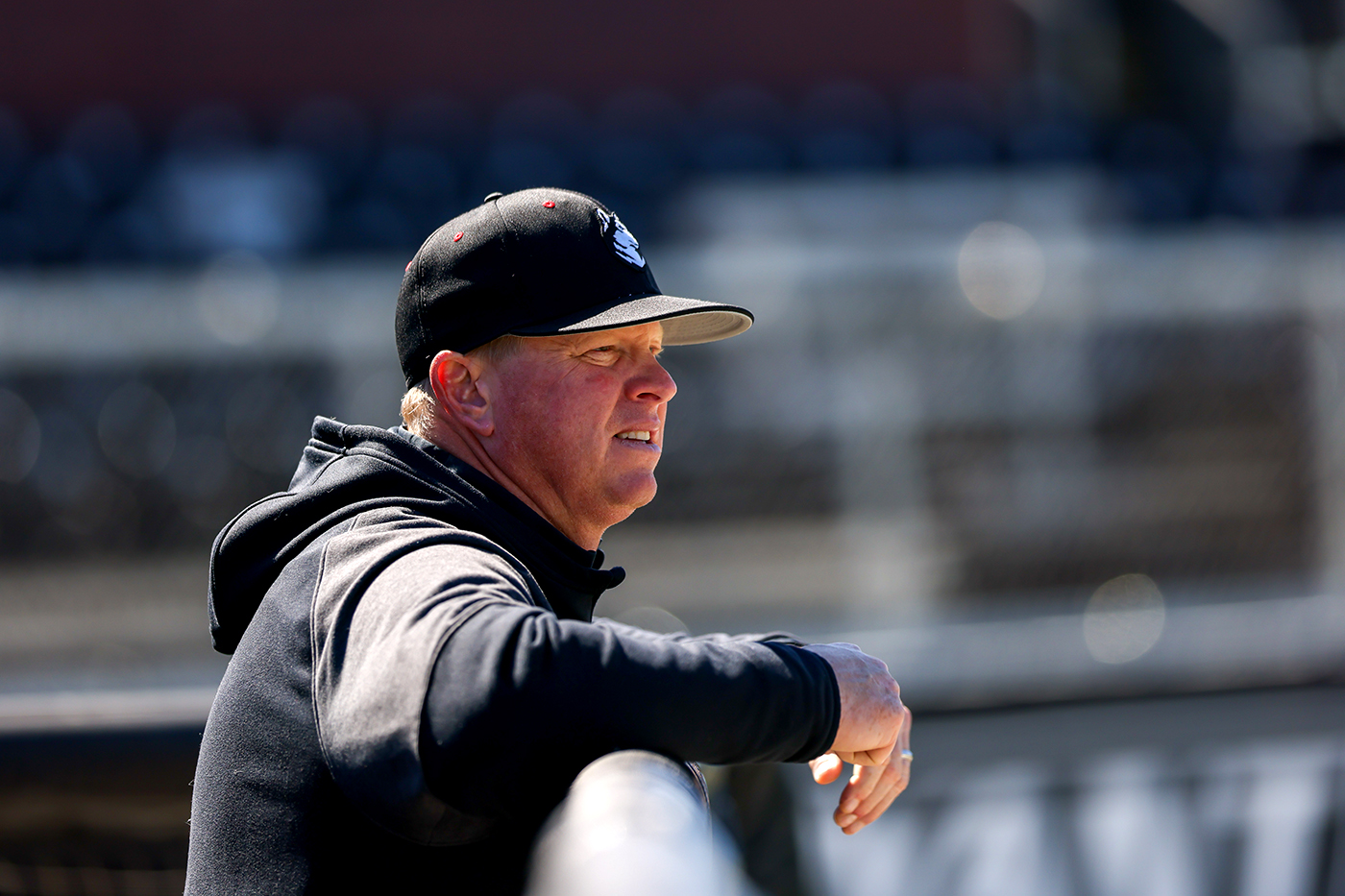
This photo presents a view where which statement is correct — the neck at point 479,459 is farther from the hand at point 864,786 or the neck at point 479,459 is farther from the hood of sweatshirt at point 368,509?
the hand at point 864,786

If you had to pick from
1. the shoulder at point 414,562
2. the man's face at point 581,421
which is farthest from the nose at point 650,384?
the shoulder at point 414,562

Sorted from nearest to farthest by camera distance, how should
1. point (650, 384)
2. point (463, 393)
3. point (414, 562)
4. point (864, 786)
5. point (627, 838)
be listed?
point (627, 838) → point (414, 562) → point (864, 786) → point (463, 393) → point (650, 384)

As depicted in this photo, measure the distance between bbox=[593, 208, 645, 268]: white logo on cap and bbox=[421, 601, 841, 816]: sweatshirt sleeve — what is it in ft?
1.97

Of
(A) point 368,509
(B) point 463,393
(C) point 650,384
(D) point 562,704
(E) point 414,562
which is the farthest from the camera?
(C) point 650,384

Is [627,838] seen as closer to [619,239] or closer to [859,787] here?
[859,787]

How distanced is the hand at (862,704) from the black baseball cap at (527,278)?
0.49 metres

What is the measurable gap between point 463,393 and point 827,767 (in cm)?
69

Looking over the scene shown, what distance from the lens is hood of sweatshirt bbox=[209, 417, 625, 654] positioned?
146 cm

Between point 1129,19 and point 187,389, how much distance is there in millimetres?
12239

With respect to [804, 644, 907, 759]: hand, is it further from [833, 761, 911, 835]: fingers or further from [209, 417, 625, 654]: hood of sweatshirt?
[209, 417, 625, 654]: hood of sweatshirt

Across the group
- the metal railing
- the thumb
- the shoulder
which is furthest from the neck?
the metal railing

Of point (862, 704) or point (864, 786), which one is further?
point (864, 786)

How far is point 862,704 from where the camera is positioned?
1365 millimetres

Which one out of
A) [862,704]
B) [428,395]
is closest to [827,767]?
[862,704]
